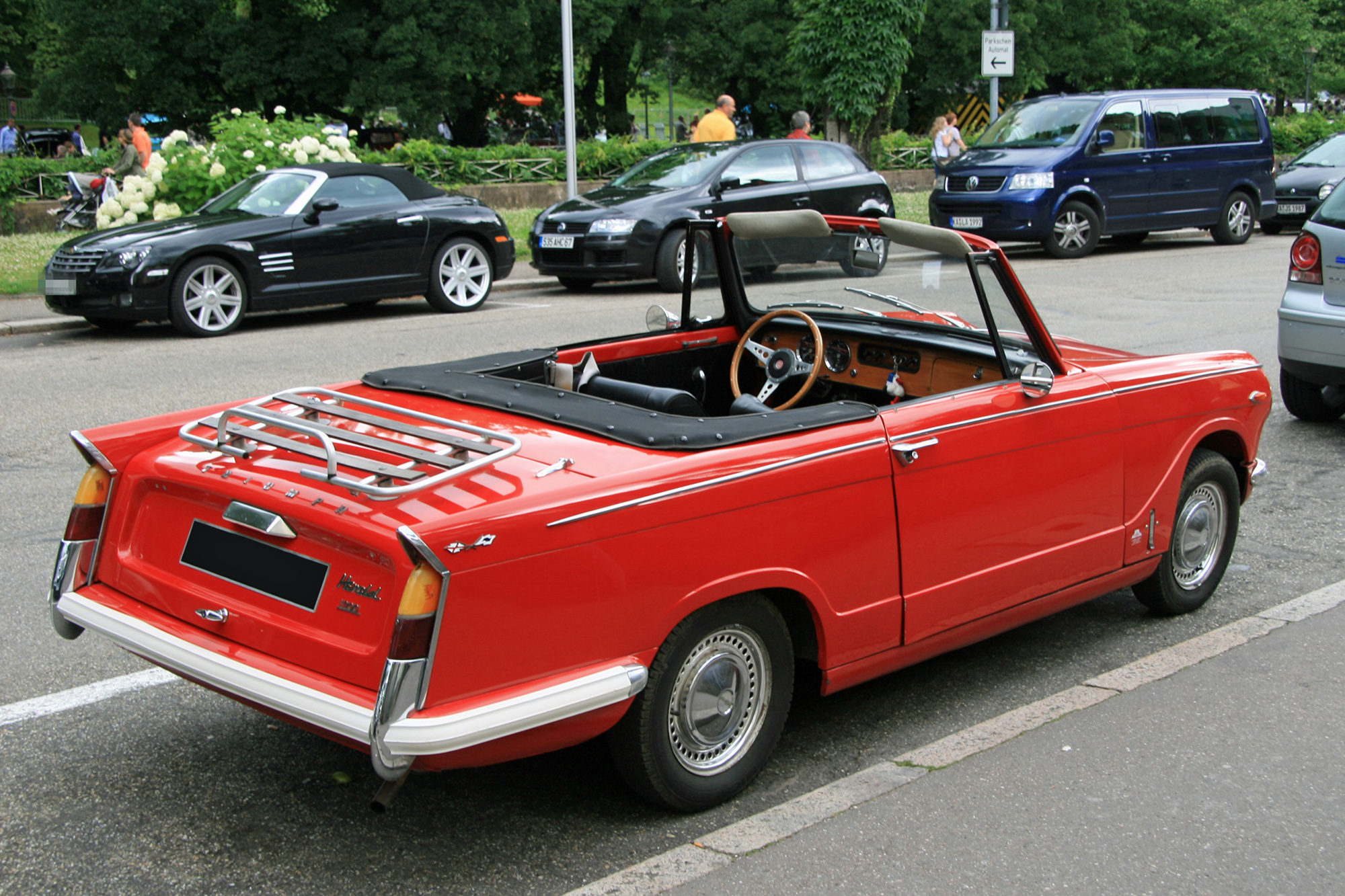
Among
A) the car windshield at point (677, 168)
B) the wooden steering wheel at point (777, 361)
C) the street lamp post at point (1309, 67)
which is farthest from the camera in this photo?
the street lamp post at point (1309, 67)

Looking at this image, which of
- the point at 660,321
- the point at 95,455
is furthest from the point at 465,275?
the point at 95,455

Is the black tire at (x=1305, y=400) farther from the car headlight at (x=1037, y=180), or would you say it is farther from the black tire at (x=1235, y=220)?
the black tire at (x=1235, y=220)

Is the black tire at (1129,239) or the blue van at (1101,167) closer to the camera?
the blue van at (1101,167)

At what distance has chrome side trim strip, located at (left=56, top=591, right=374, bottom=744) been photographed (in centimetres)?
282

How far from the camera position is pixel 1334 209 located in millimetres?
7508

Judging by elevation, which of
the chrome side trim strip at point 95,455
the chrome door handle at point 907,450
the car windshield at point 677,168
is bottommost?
the chrome door handle at point 907,450

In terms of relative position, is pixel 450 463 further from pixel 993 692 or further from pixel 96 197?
pixel 96 197

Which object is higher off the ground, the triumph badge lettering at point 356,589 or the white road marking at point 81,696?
the triumph badge lettering at point 356,589

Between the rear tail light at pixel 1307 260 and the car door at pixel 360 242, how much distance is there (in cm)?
817

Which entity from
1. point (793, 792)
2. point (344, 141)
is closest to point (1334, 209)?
point (793, 792)

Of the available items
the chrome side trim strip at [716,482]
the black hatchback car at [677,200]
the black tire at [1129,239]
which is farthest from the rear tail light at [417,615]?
the black tire at [1129,239]

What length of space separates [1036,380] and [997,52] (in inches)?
775

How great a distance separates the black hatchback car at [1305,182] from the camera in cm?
2070

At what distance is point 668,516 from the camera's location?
122 inches
